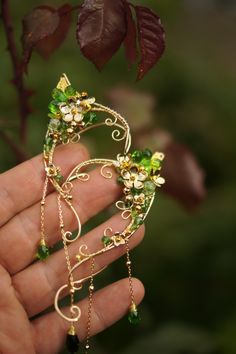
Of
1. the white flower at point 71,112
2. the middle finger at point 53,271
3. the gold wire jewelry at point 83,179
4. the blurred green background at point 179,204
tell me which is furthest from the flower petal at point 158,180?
the blurred green background at point 179,204

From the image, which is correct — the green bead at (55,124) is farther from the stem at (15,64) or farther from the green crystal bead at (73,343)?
the green crystal bead at (73,343)

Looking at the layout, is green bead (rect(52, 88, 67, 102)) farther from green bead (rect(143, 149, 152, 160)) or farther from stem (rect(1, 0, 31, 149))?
green bead (rect(143, 149, 152, 160))

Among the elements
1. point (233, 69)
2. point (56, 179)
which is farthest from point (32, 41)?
point (233, 69)

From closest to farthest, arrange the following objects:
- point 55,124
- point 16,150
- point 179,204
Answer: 1. point 55,124
2. point 16,150
3. point 179,204

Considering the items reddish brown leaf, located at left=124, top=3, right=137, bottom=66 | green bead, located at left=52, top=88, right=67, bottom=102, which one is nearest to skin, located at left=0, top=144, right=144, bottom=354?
green bead, located at left=52, top=88, right=67, bottom=102

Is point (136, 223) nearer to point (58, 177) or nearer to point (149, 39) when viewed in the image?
point (58, 177)

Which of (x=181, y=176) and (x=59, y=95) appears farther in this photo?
(x=181, y=176)

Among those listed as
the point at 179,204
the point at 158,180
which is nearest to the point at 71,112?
the point at 158,180
